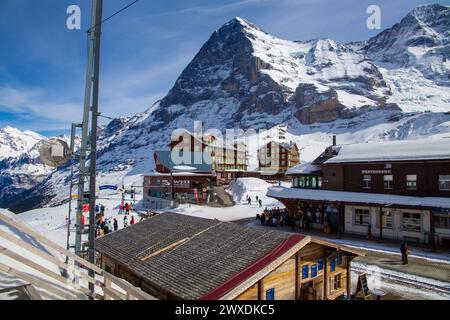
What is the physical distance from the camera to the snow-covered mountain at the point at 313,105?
10462 cm

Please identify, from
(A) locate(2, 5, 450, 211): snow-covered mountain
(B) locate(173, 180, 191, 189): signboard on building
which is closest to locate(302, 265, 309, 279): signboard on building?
(B) locate(173, 180, 191, 189): signboard on building

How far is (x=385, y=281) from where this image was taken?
1498 centimetres

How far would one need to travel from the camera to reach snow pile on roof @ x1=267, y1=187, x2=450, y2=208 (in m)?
21.0

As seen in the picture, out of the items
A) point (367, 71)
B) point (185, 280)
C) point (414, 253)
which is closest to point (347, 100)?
point (367, 71)

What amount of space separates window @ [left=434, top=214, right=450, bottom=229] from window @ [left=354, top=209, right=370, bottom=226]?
4823 mm

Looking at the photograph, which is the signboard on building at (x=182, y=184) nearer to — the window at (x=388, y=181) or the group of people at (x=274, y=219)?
the group of people at (x=274, y=219)

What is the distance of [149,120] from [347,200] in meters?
186

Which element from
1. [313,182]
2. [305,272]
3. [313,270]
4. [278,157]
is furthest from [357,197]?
[278,157]

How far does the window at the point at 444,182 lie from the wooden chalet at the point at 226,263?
14.0 m

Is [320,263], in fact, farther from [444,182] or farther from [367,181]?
[367,181]

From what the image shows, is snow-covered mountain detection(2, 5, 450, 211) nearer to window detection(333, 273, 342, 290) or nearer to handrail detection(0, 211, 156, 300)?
window detection(333, 273, 342, 290)

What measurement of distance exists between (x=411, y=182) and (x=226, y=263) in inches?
822

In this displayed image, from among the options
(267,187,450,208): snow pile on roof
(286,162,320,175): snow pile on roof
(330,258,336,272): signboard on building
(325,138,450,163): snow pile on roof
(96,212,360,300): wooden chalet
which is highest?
(325,138,450,163): snow pile on roof

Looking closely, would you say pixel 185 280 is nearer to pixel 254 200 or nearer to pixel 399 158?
pixel 399 158
